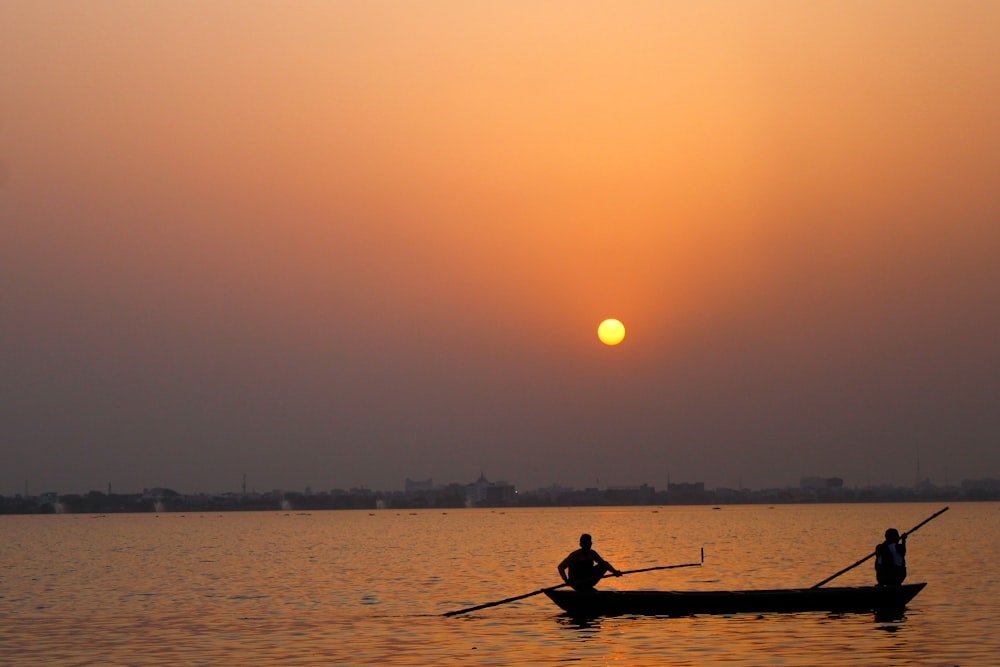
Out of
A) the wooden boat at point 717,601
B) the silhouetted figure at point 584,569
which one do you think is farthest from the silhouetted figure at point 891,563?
the silhouetted figure at point 584,569

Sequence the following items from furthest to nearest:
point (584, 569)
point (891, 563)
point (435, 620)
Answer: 1. point (435, 620)
2. point (584, 569)
3. point (891, 563)

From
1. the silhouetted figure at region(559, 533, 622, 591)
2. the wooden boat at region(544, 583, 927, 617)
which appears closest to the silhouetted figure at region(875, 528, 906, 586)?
the wooden boat at region(544, 583, 927, 617)

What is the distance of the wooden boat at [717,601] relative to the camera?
4578 centimetres

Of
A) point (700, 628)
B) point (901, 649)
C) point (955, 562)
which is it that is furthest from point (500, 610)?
point (955, 562)

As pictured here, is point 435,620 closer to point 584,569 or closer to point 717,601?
point 584,569

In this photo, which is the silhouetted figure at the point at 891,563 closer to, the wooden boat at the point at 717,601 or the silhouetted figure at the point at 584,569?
the wooden boat at the point at 717,601

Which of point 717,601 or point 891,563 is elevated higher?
point 891,563

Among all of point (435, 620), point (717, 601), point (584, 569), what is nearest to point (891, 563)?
point (717, 601)

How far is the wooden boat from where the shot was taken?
150 ft

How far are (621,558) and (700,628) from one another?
57.8 meters

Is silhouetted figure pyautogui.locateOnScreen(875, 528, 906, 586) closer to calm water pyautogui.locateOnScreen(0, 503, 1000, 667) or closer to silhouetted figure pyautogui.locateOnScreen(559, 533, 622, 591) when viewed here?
calm water pyautogui.locateOnScreen(0, 503, 1000, 667)

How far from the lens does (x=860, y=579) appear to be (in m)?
65.2

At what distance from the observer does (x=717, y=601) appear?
1807 inches

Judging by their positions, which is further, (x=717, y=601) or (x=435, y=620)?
(x=435, y=620)
